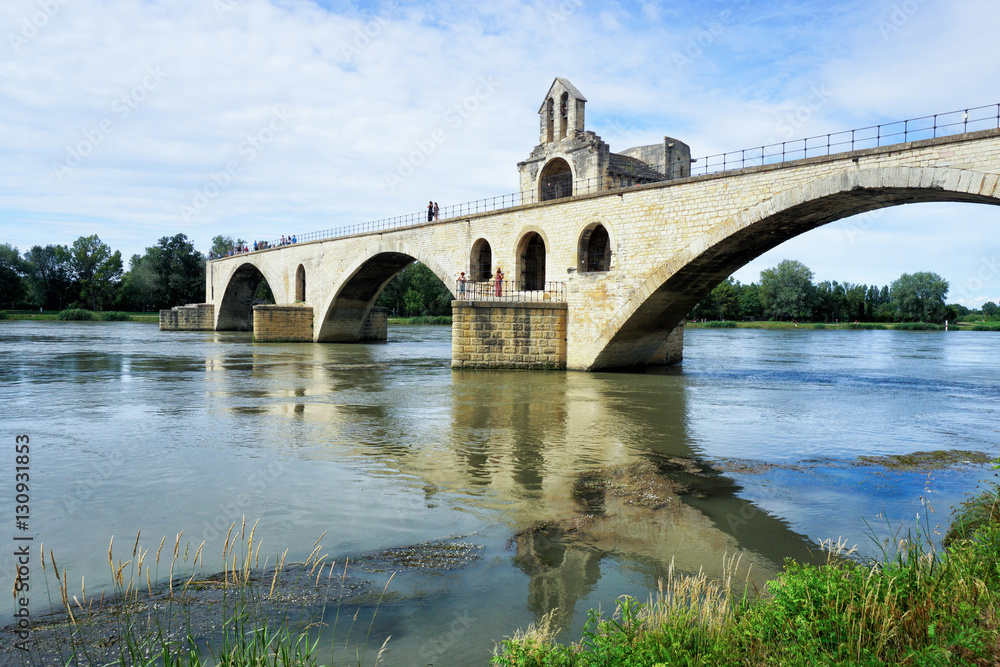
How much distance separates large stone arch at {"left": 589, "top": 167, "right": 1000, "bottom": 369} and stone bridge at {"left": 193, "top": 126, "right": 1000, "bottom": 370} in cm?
3

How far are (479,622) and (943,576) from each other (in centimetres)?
273

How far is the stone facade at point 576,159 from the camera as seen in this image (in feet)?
89.1

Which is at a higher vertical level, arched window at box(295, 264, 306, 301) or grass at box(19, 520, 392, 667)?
arched window at box(295, 264, 306, 301)

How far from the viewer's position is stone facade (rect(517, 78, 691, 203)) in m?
27.2

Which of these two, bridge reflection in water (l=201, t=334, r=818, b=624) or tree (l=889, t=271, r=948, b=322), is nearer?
bridge reflection in water (l=201, t=334, r=818, b=624)

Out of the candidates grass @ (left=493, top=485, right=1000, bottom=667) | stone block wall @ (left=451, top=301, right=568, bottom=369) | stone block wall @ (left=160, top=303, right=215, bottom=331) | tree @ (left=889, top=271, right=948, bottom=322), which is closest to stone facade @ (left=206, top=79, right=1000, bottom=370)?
stone block wall @ (left=451, top=301, right=568, bottom=369)

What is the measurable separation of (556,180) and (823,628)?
28148 millimetres

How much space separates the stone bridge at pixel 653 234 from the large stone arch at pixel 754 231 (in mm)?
30

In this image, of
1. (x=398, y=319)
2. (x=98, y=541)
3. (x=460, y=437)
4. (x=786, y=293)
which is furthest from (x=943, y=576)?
(x=786, y=293)

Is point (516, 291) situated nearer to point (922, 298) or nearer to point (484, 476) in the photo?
point (484, 476)

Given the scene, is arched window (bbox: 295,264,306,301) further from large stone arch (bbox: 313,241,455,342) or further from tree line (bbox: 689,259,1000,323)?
tree line (bbox: 689,259,1000,323)

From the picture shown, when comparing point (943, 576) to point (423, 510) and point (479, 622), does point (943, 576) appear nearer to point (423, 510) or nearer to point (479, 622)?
point (479, 622)

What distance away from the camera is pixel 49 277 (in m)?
79.1

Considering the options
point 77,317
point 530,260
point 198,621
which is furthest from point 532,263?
point 77,317
